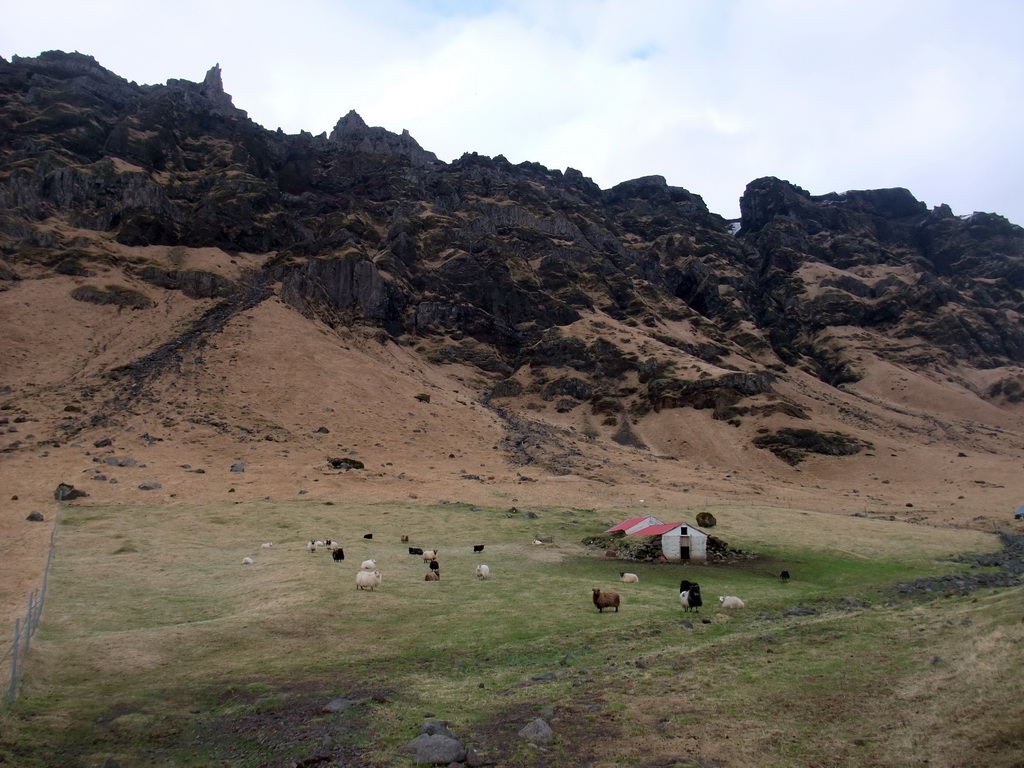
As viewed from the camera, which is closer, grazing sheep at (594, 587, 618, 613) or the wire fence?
the wire fence

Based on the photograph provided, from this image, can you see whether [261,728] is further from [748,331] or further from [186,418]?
[748,331]

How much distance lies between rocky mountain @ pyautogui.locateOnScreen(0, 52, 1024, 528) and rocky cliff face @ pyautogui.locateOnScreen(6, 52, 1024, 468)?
594mm

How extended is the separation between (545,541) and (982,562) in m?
26.4

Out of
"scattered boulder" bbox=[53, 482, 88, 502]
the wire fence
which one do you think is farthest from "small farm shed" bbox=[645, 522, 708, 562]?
"scattered boulder" bbox=[53, 482, 88, 502]

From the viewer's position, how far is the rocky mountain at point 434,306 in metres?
83.8

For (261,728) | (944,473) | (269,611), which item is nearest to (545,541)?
(269,611)

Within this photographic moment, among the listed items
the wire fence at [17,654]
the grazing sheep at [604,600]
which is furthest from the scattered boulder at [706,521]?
the wire fence at [17,654]

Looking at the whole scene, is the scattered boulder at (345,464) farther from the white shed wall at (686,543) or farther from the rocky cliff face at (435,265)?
the rocky cliff face at (435,265)

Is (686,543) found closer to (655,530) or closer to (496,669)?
(655,530)

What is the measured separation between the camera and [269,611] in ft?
70.0

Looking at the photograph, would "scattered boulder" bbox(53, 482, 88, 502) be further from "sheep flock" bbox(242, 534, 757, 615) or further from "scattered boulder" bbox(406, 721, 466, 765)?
"scattered boulder" bbox(406, 721, 466, 765)

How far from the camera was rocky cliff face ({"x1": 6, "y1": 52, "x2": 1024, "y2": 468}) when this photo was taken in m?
111

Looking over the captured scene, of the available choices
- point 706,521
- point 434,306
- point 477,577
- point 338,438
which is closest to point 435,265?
point 434,306

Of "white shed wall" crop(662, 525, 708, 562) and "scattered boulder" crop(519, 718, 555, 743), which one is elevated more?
"scattered boulder" crop(519, 718, 555, 743)
